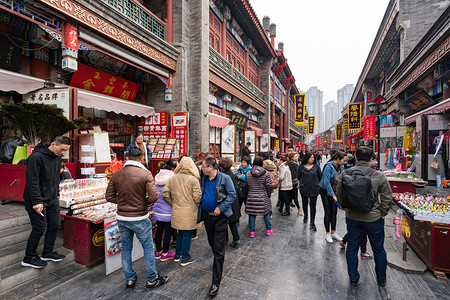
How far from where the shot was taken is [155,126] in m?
8.70

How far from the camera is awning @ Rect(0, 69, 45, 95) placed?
4.50 metres

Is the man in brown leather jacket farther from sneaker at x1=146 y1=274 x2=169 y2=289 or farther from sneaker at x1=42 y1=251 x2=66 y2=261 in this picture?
sneaker at x1=42 y1=251 x2=66 y2=261

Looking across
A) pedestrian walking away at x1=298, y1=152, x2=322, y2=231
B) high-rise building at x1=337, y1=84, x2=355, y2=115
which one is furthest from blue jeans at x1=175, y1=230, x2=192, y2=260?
high-rise building at x1=337, y1=84, x2=355, y2=115

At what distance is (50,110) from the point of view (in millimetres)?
4254

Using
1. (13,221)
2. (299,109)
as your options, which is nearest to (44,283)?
(13,221)

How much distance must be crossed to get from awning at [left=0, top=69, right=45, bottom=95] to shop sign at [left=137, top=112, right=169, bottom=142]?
12.7 ft

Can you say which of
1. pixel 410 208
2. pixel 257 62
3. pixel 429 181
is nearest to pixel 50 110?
pixel 410 208

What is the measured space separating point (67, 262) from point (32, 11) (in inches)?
205

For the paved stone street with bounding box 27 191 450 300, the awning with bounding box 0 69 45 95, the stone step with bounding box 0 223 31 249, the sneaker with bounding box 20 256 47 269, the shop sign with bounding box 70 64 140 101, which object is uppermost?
the shop sign with bounding box 70 64 140 101

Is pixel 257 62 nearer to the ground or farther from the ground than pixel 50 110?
farther from the ground

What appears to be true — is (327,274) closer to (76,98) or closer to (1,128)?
(76,98)

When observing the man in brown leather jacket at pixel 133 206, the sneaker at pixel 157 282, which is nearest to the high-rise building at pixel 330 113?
the sneaker at pixel 157 282

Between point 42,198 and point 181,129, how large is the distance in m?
5.66

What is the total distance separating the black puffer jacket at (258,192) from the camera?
4609 millimetres
